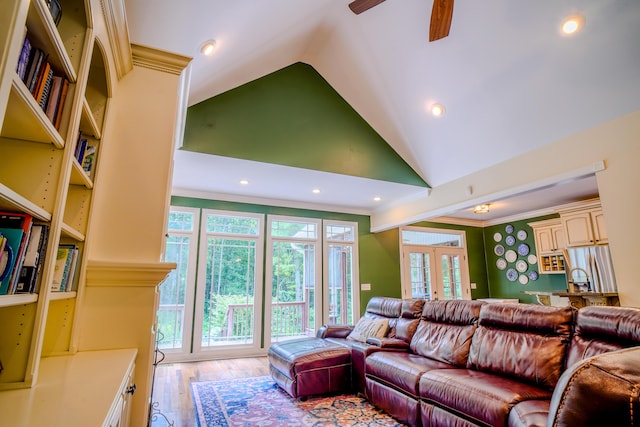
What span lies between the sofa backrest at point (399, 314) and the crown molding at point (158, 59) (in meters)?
3.27

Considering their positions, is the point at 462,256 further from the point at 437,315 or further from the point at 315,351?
the point at 315,351

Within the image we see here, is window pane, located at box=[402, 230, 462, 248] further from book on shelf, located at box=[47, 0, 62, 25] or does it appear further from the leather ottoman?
book on shelf, located at box=[47, 0, 62, 25]

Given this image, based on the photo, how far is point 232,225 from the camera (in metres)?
5.62

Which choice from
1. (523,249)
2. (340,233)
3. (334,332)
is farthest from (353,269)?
(523,249)

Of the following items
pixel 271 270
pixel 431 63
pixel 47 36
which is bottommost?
pixel 271 270

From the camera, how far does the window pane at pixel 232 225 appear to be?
5.49 m

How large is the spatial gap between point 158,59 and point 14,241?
1.42 metres

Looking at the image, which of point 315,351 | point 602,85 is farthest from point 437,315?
point 602,85

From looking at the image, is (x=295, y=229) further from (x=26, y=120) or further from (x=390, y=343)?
(x=26, y=120)

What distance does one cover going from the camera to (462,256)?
7598mm

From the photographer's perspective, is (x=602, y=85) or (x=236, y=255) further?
(x=236, y=255)

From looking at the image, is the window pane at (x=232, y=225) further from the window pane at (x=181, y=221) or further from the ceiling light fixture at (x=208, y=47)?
the ceiling light fixture at (x=208, y=47)

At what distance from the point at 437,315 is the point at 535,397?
4.65 feet

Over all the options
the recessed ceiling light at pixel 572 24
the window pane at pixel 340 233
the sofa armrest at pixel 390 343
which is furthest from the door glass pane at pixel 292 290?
the recessed ceiling light at pixel 572 24
